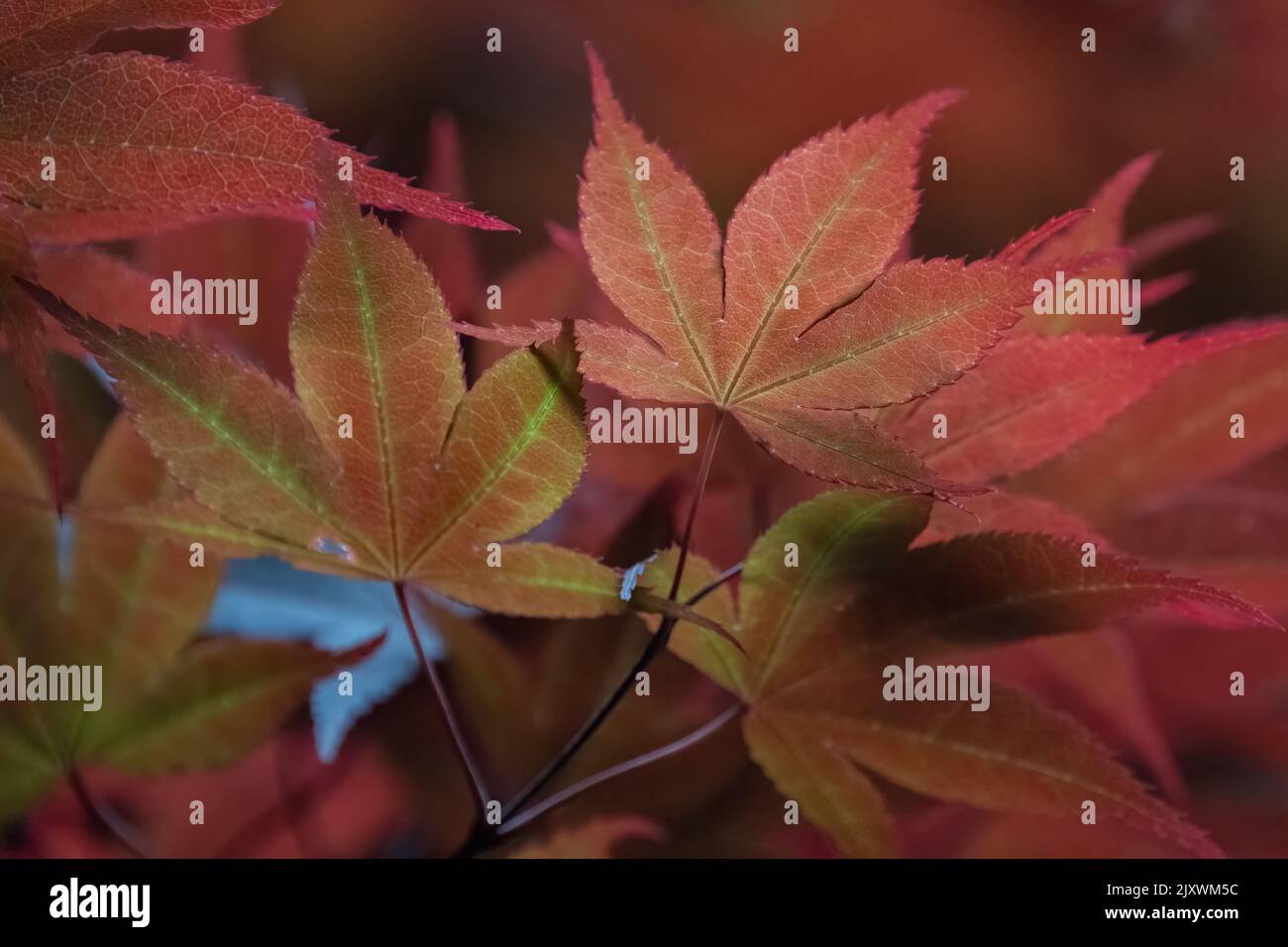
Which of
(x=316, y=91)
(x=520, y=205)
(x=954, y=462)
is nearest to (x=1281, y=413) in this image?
(x=954, y=462)

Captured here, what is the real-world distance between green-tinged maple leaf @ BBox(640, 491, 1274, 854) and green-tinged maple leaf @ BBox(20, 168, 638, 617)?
53mm

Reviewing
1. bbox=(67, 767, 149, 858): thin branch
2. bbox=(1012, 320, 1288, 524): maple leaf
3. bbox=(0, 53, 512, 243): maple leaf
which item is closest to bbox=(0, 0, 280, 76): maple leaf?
bbox=(0, 53, 512, 243): maple leaf

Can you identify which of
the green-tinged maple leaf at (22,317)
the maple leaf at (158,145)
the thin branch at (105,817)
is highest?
the maple leaf at (158,145)

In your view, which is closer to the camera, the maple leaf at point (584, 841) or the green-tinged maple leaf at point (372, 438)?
the green-tinged maple leaf at point (372, 438)

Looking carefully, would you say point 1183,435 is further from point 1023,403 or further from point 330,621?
point 330,621

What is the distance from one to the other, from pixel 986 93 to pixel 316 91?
34cm

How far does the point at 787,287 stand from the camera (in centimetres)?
27

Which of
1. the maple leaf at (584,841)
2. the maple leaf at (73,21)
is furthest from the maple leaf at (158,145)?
the maple leaf at (584,841)

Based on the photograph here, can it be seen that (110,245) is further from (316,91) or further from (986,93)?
(986,93)

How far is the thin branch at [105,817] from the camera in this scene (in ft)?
1.02

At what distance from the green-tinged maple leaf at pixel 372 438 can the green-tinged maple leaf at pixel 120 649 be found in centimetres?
6

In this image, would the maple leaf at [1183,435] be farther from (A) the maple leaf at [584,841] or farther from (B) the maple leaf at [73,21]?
(B) the maple leaf at [73,21]

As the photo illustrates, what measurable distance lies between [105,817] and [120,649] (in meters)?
0.06

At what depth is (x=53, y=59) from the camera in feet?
0.87
